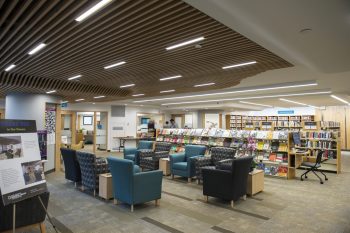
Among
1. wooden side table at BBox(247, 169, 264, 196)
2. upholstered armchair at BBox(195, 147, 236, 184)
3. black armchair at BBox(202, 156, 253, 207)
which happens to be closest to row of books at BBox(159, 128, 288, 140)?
upholstered armchair at BBox(195, 147, 236, 184)

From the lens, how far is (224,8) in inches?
108

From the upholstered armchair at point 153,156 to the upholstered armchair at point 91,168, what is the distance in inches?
103

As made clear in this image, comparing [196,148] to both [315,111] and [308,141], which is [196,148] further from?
[315,111]

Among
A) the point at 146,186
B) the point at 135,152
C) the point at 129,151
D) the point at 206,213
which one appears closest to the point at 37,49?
the point at 146,186

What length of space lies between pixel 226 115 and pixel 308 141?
9843mm

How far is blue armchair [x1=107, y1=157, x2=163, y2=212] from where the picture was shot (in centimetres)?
476

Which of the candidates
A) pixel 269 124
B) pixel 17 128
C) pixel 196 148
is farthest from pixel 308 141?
pixel 17 128

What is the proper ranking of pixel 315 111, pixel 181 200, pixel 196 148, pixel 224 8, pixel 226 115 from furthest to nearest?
1. pixel 226 115
2. pixel 315 111
3. pixel 196 148
4. pixel 181 200
5. pixel 224 8

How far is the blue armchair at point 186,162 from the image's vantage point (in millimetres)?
7227

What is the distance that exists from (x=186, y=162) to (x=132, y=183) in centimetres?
330

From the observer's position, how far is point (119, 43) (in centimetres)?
411

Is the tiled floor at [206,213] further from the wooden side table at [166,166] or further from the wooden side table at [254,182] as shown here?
the wooden side table at [166,166]

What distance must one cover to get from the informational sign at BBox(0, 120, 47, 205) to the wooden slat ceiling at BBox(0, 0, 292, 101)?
4.61 ft

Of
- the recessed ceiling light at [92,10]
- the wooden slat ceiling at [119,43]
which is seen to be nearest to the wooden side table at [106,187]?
the wooden slat ceiling at [119,43]
